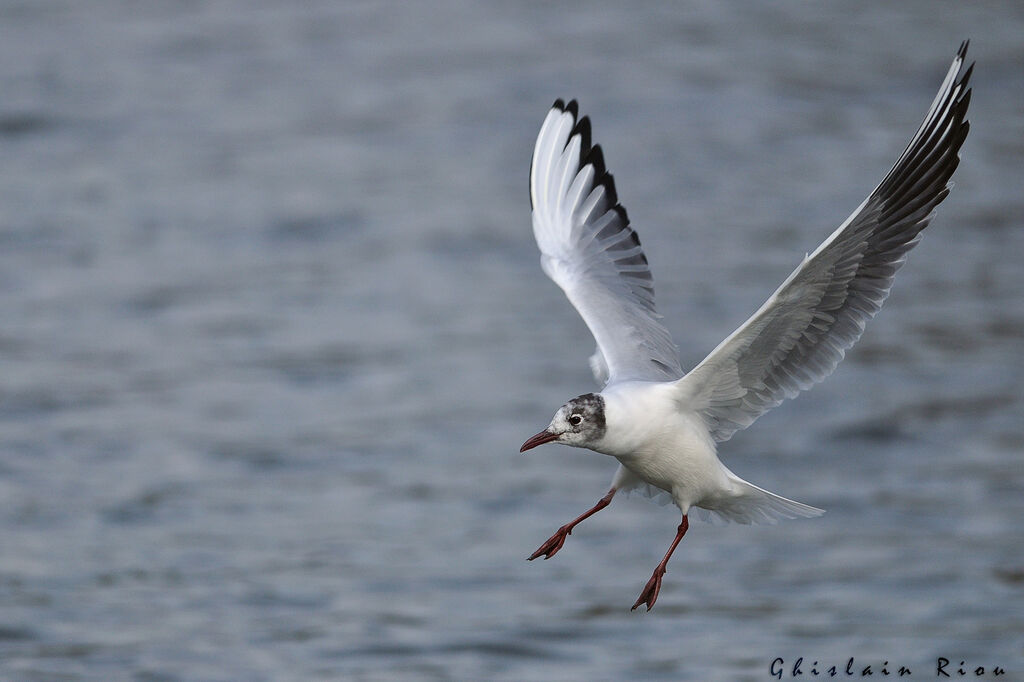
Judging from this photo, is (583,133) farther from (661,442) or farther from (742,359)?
(661,442)

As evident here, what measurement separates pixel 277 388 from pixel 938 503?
559cm

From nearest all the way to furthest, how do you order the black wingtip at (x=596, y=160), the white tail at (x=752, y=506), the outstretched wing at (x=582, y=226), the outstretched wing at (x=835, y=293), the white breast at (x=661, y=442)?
the outstretched wing at (x=835, y=293), the white breast at (x=661, y=442), the white tail at (x=752, y=506), the outstretched wing at (x=582, y=226), the black wingtip at (x=596, y=160)

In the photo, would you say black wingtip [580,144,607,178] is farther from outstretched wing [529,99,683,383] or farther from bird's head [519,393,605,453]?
bird's head [519,393,605,453]

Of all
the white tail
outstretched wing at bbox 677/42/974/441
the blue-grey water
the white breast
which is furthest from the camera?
the blue-grey water

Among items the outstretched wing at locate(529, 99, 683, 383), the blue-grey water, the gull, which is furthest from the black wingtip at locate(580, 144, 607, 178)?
the blue-grey water

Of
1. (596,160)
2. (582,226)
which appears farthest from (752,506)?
(596,160)

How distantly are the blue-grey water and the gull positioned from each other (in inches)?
131

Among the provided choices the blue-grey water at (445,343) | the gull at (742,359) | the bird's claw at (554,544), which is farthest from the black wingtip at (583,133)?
the blue-grey water at (445,343)

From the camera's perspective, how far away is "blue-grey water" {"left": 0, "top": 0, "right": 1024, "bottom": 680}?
11.4m

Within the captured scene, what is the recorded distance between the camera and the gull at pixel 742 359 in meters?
6.77

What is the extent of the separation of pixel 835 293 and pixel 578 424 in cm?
119

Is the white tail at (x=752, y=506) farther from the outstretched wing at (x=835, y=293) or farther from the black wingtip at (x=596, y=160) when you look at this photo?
the black wingtip at (x=596, y=160)

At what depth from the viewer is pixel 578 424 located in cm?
677

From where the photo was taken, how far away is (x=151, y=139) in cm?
1978
